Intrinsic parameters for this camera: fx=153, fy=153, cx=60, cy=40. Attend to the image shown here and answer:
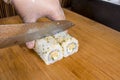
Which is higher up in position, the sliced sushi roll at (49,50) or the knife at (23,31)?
the knife at (23,31)

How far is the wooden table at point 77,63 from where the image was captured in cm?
33

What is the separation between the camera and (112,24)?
0.53 m

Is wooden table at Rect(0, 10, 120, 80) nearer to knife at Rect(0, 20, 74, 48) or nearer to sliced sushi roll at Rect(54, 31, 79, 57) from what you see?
sliced sushi roll at Rect(54, 31, 79, 57)

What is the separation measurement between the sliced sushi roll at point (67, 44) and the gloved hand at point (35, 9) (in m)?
0.07

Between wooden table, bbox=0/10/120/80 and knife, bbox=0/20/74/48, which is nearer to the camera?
knife, bbox=0/20/74/48

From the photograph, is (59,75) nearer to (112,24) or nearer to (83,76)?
(83,76)

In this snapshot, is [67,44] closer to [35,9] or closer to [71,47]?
[71,47]

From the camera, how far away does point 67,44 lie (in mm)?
374

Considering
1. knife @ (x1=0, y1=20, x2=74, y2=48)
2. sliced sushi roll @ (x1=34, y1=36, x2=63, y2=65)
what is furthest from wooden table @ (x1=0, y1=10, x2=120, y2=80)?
knife @ (x1=0, y1=20, x2=74, y2=48)

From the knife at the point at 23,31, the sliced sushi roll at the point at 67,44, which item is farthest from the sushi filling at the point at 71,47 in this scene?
the knife at the point at 23,31

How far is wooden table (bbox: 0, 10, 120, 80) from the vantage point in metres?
0.33

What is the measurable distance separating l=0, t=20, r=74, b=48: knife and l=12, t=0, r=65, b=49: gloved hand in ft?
0.14

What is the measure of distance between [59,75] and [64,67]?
0.09 ft

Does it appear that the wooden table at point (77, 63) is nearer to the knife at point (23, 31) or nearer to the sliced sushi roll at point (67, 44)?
the sliced sushi roll at point (67, 44)
